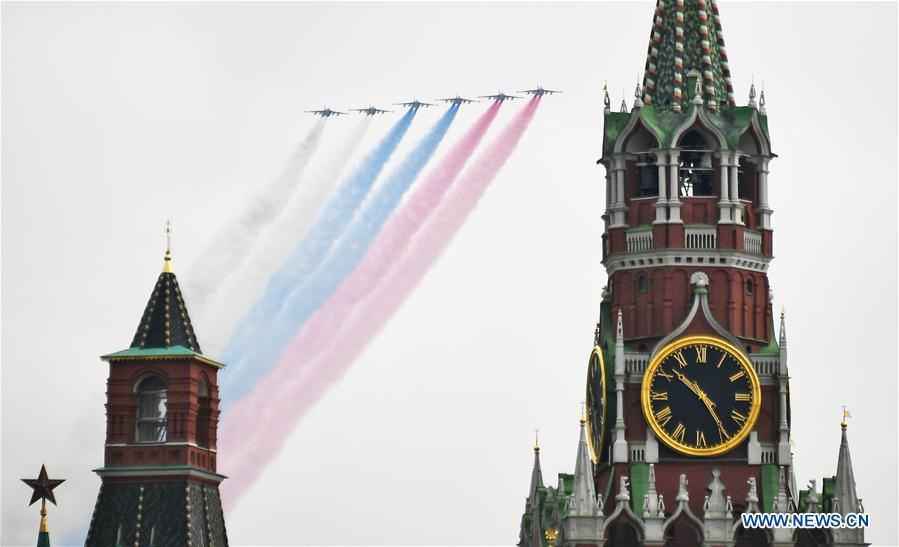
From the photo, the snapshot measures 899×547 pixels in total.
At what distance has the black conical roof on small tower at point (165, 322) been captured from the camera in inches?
7205

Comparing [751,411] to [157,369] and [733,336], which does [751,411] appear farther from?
[157,369]

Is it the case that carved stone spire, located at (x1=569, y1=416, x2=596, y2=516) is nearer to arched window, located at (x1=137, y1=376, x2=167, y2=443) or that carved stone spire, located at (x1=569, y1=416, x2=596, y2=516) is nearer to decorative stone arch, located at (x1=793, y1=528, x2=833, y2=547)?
decorative stone arch, located at (x1=793, y1=528, x2=833, y2=547)

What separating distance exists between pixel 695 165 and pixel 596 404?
1361cm

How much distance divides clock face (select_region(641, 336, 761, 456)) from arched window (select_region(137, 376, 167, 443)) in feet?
85.6

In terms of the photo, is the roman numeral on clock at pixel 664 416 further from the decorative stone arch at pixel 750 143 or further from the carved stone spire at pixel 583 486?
the decorative stone arch at pixel 750 143

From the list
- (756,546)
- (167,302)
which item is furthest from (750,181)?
(167,302)

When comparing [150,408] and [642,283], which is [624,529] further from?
[150,408]

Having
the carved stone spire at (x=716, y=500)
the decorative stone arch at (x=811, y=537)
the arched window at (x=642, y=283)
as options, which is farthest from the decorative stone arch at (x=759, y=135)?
the decorative stone arch at (x=811, y=537)

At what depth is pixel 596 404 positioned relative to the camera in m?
198

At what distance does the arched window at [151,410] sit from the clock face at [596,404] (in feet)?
81.9

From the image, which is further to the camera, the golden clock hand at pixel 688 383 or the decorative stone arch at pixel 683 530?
the golden clock hand at pixel 688 383

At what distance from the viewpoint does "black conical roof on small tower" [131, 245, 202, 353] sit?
600 feet

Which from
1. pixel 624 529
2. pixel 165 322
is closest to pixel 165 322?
pixel 165 322

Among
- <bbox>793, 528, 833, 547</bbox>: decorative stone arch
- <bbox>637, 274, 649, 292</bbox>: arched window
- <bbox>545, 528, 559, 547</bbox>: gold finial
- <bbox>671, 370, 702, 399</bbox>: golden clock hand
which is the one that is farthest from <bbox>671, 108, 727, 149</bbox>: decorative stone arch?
<bbox>545, 528, 559, 547</bbox>: gold finial
